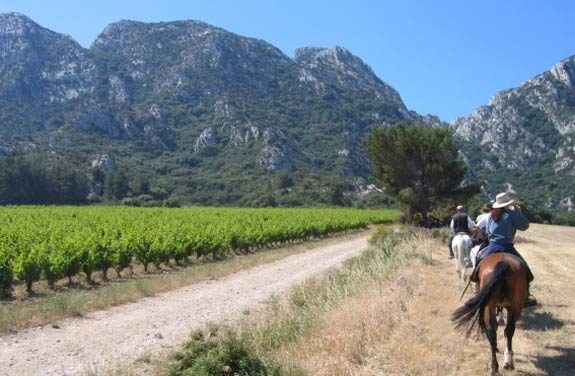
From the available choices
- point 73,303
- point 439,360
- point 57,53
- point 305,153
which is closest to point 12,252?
point 73,303

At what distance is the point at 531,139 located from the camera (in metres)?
126

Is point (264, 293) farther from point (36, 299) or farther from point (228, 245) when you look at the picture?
point (228, 245)

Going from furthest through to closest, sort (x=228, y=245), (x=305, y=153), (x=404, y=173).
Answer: (x=305, y=153) → (x=404, y=173) → (x=228, y=245)

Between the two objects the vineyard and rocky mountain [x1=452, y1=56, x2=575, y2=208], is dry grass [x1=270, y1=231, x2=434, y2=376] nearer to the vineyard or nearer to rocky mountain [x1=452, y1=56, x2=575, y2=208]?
the vineyard

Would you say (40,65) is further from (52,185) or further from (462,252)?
(462,252)

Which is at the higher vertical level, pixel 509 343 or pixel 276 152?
pixel 276 152

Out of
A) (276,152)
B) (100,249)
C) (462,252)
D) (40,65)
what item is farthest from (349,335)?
(40,65)

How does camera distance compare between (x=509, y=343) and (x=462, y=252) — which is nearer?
(x=509, y=343)

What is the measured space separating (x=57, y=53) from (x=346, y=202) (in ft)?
431

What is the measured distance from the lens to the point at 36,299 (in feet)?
49.7

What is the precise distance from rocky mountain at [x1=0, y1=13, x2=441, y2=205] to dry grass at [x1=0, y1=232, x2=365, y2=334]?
81.7 meters

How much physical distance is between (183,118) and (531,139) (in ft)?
327

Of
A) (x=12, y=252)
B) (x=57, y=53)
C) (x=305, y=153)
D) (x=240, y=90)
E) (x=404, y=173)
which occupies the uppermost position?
(x=57, y=53)

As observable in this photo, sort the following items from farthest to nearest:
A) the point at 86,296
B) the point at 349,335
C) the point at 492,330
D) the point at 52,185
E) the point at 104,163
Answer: the point at 104,163, the point at 52,185, the point at 86,296, the point at 349,335, the point at 492,330
